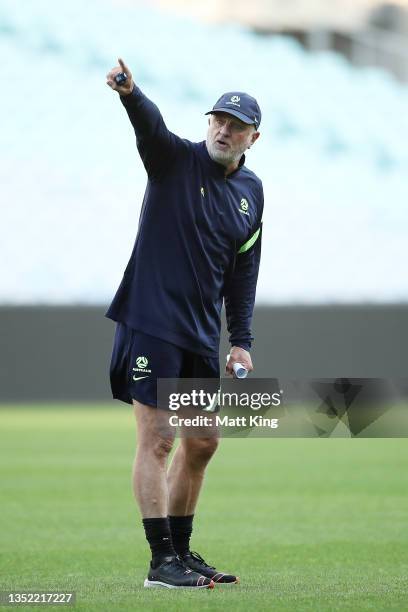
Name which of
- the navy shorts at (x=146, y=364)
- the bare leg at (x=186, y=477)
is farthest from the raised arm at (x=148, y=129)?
the bare leg at (x=186, y=477)

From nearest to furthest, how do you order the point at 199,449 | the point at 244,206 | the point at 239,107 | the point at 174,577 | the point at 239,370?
the point at 174,577 < the point at 239,107 < the point at 199,449 < the point at 244,206 < the point at 239,370

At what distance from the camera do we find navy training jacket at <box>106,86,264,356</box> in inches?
231

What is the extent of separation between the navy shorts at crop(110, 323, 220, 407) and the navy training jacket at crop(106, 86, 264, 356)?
43 mm

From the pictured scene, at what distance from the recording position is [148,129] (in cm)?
568

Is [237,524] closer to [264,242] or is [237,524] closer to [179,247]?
[179,247]

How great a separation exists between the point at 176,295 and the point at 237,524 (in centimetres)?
321

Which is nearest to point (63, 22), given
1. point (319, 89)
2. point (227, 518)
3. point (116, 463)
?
point (319, 89)

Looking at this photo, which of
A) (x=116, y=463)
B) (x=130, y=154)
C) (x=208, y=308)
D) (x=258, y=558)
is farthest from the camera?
(x=130, y=154)

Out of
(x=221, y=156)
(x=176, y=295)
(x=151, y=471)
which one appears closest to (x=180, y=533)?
(x=151, y=471)

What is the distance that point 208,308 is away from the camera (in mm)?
6000

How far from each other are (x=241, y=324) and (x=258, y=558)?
53.0 inches

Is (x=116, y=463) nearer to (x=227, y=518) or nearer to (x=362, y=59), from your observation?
(x=227, y=518)

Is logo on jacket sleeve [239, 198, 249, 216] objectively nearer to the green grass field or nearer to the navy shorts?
the navy shorts

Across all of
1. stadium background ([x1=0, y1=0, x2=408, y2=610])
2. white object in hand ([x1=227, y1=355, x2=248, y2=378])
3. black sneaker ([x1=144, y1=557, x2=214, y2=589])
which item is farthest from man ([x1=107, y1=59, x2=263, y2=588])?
stadium background ([x1=0, y1=0, x2=408, y2=610])
